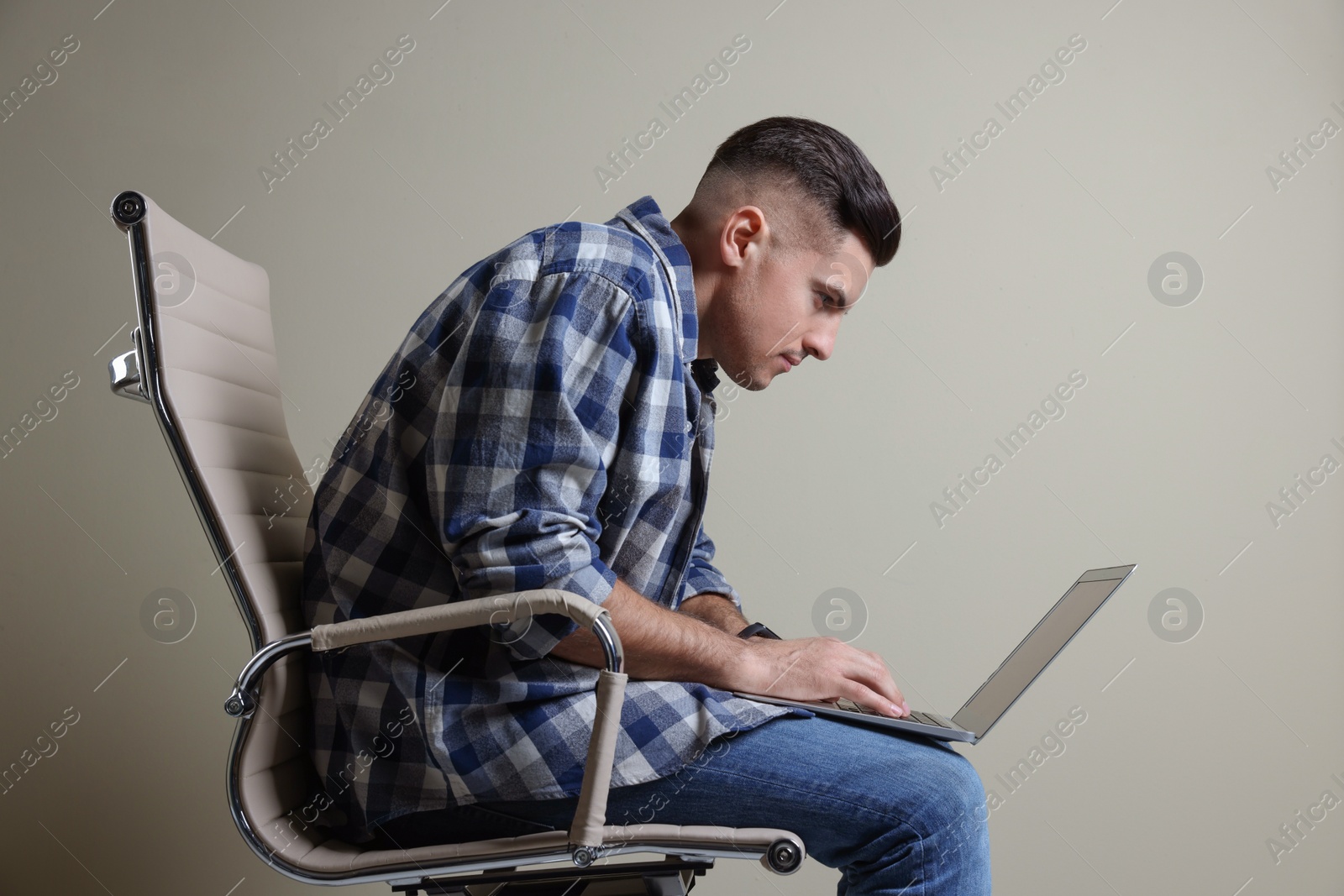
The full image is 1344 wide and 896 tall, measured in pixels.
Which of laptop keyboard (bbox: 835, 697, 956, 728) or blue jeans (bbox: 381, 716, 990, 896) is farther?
laptop keyboard (bbox: 835, 697, 956, 728)

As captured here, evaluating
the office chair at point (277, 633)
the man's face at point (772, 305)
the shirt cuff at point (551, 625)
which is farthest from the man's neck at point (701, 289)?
the office chair at point (277, 633)

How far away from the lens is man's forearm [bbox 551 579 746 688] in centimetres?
90

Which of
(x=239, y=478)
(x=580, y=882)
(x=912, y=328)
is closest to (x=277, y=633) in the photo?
(x=239, y=478)

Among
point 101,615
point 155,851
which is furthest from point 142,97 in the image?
point 155,851

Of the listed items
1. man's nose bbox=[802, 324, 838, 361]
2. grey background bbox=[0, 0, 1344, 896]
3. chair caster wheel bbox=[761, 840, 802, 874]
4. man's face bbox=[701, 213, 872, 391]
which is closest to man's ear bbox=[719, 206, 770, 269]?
man's face bbox=[701, 213, 872, 391]

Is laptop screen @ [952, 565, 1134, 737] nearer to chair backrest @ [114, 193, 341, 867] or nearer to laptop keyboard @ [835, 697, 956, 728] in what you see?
laptop keyboard @ [835, 697, 956, 728]

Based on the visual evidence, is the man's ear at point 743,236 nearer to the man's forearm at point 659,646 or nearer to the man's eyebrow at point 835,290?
the man's eyebrow at point 835,290

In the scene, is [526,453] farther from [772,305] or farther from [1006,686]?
[1006,686]

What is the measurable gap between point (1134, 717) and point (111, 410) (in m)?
2.24

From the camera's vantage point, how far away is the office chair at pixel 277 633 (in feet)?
2.58

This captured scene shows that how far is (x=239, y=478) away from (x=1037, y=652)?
884 millimetres

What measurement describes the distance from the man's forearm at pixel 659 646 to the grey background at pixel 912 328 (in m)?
1.06

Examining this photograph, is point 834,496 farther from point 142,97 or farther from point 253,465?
point 142,97

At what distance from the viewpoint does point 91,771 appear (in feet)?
6.43
